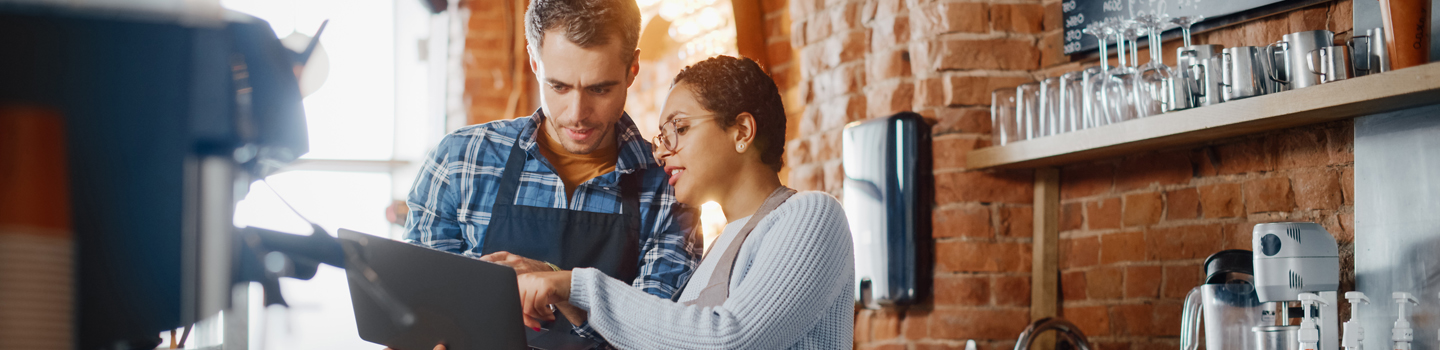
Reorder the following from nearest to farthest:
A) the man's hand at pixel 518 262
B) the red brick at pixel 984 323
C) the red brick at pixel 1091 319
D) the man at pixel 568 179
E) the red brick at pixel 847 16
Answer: the man's hand at pixel 518 262 < the man at pixel 568 179 < the red brick at pixel 1091 319 < the red brick at pixel 984 323 < the red brick at pixel 847 16

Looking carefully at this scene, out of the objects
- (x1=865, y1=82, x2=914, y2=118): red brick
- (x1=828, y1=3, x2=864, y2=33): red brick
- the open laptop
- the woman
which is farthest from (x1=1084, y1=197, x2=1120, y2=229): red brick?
the open laptop

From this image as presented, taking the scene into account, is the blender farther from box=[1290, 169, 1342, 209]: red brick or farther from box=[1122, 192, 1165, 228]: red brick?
box=[1122, 192, 1165, 228]: red brick

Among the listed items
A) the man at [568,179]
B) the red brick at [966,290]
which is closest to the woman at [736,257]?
the man at [568,179]

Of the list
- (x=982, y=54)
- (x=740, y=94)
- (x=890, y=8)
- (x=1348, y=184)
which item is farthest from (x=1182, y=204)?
(x=740, y=94)

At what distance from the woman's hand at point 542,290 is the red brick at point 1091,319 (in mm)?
1232

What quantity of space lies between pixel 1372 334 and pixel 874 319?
3.11 ft

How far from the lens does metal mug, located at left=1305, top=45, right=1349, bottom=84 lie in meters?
1.31

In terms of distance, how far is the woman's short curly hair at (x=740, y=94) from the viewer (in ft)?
3.97

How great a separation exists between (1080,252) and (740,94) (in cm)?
103

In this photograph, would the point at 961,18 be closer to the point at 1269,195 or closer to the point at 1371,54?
the point at 1269,195

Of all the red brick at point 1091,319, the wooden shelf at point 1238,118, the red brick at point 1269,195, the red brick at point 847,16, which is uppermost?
the red brick at point 847,16

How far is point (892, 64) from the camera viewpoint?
6.77 feet

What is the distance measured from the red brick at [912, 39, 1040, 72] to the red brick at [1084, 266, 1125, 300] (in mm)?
445

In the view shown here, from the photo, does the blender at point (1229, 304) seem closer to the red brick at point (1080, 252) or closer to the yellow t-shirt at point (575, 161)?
the red brick at point (1080, 252)
